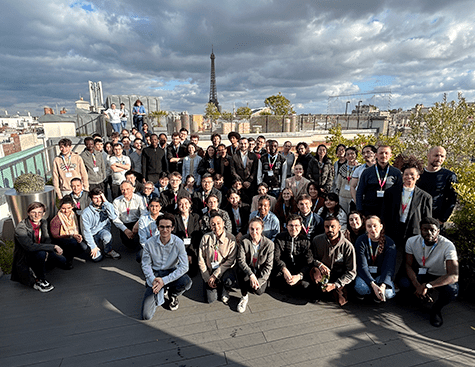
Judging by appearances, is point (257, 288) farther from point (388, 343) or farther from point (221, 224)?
point (388, 343)

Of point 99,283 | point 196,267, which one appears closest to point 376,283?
point 196,267

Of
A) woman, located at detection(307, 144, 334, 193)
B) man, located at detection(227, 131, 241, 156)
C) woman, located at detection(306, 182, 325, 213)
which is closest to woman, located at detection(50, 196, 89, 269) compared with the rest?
man, located at detection(227, 131, 241, 156)

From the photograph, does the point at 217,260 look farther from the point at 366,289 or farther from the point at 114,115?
the point at 114,115

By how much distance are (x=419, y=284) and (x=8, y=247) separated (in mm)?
7122

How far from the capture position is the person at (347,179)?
18.3 ft

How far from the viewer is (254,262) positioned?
4098mm

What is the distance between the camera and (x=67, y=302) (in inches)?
160

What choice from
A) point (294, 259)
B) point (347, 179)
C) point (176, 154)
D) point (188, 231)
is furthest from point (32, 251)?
point (347, 179)

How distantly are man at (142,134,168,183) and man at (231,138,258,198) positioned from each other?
195 cm

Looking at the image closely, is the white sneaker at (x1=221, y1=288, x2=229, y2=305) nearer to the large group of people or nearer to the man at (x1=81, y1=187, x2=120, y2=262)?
the large group of people

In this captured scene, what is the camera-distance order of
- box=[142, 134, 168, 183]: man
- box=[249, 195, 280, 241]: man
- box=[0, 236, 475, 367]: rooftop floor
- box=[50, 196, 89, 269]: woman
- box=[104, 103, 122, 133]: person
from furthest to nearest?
box=[104, 103, 122, 133]: person → box=[142, 134, 168, 183]: man → box=[50, 196, 89, 269]: woman → box=[249, 195, 280, 241]: man → box=[0, 236, 475, 367]: rooftop floor

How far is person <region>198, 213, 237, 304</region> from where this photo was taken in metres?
4.01

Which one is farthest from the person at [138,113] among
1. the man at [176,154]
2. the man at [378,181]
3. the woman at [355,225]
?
the woman at [355,225]

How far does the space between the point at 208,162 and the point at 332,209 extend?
11.3 feet
